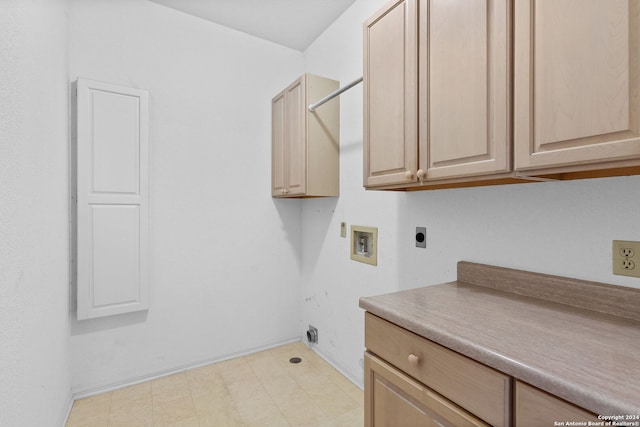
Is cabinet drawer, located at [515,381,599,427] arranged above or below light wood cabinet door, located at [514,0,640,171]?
below

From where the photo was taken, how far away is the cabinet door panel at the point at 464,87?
3.22 ft

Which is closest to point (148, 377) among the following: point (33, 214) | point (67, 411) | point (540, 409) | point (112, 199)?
point (67, 411)

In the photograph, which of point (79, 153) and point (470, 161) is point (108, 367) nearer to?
point (79, 153)

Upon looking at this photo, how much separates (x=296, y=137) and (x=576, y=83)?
1.71 m

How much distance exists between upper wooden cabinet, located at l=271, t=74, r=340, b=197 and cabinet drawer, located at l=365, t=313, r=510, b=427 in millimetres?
1265

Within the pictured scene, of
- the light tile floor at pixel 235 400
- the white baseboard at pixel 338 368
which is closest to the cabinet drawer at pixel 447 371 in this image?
the light tile floor at pixel 235 400

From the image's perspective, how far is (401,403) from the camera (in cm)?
101

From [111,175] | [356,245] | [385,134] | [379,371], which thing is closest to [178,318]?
[111,175]

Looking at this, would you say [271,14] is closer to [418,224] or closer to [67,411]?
[418,224]

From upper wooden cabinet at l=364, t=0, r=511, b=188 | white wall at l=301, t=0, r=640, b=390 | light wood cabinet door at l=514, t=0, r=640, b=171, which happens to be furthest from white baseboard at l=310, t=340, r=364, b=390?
light wood cabinet door at l=514, t=0, r=640, b=171

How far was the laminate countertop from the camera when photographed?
0.61m

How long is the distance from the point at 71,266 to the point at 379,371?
78.3 inches

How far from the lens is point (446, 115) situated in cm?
116

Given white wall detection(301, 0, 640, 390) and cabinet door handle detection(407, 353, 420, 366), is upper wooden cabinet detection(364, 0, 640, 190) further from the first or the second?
cabinet door handle detection(407, 353, 420, 366)
